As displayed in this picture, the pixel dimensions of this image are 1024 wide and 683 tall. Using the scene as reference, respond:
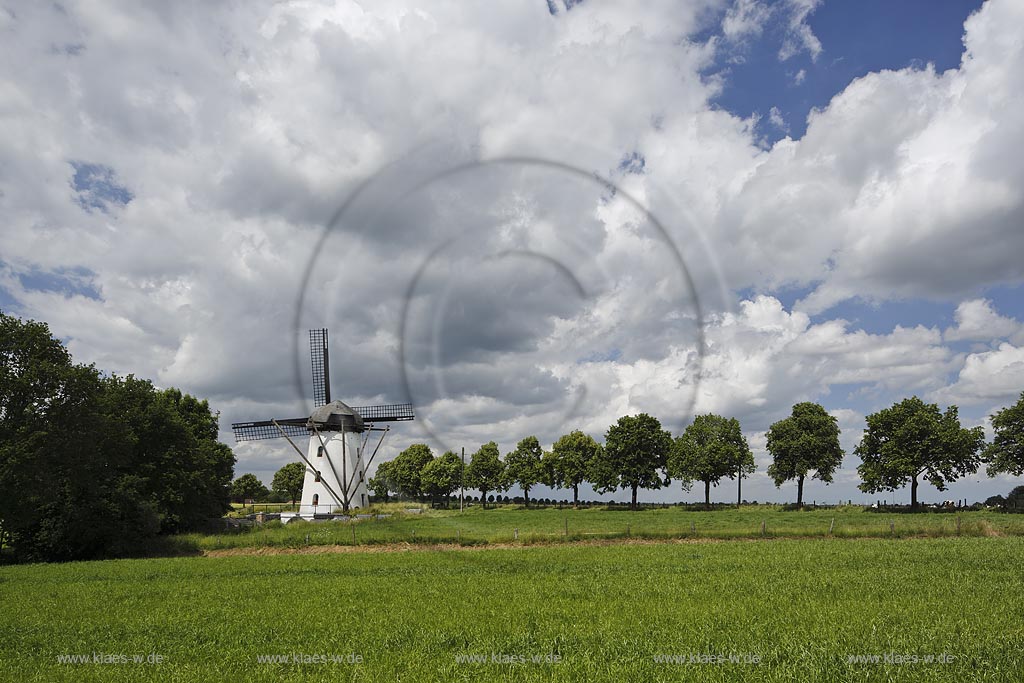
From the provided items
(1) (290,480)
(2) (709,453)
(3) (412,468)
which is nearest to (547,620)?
(2) (709,453)

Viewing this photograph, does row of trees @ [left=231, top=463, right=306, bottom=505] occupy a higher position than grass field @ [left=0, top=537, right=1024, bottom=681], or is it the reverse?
grass field @ [left=0, top=537, right=1024, bottom=681]

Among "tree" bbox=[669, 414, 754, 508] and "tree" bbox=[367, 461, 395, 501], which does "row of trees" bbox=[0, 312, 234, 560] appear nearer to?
"tree" bbox=[669, 414, 754, 508]

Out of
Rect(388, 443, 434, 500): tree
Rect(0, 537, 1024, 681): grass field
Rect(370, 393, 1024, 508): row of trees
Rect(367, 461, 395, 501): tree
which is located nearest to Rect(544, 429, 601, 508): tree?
Rect(370, 393, 1024, 508): row of trees

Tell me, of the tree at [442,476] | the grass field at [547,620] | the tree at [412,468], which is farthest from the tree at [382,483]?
the grass field at [547,620]

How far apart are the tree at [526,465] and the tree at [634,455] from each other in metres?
19.4

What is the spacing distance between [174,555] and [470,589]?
32.5m

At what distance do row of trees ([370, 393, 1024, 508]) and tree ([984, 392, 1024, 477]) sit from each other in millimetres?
92

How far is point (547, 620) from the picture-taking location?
1767 cm

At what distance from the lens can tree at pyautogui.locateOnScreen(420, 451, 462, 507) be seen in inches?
5059

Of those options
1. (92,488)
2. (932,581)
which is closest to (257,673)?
(932,581)

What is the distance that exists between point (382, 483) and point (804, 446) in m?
106

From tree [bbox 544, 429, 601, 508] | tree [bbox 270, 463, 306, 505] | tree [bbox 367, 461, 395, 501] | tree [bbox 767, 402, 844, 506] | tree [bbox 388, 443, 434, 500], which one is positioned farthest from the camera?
tree [bbox 270, 463, 306, 505]

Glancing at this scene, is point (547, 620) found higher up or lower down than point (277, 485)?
higher up

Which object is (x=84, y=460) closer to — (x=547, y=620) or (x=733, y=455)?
(x=547, y=620)
